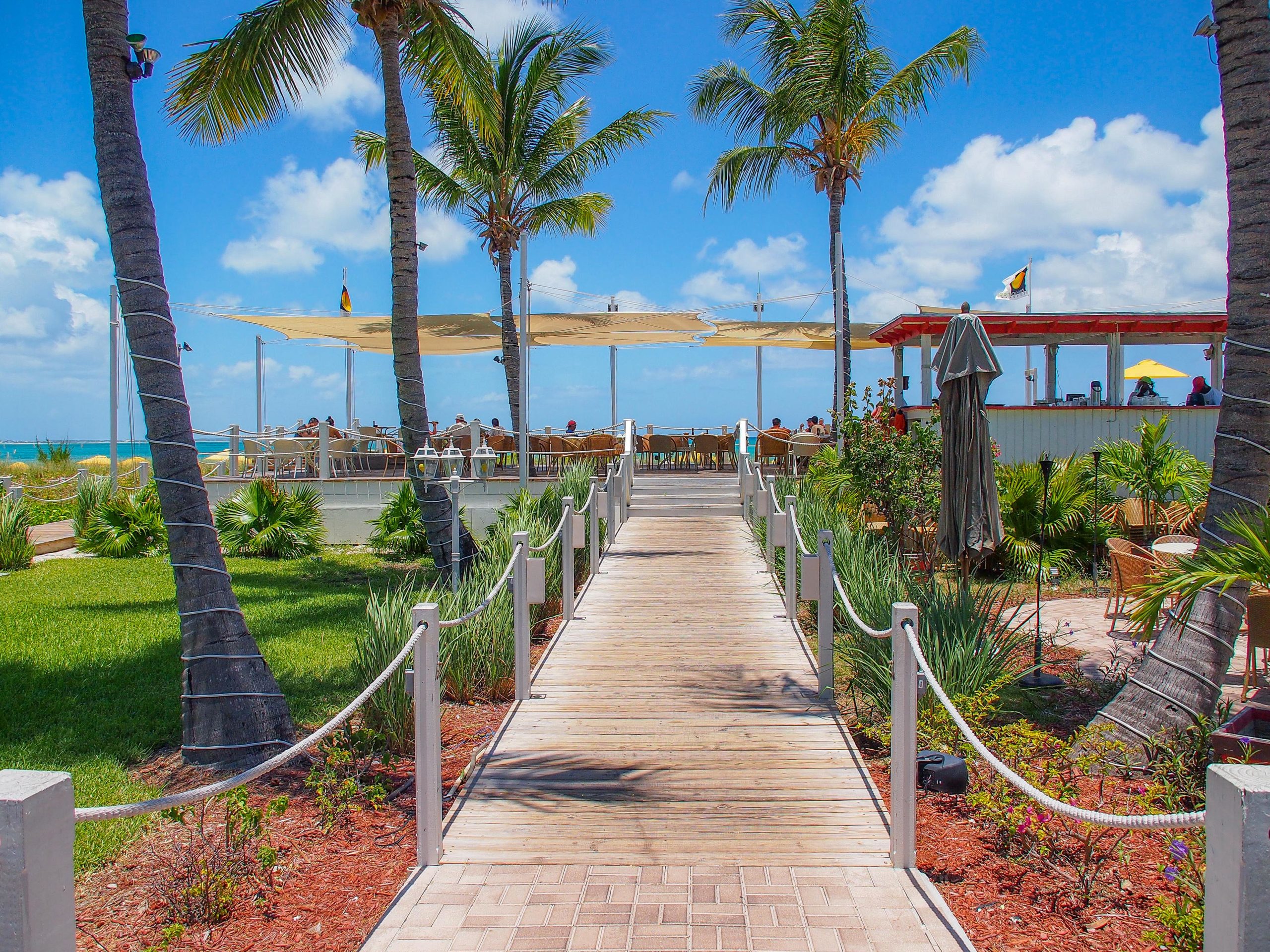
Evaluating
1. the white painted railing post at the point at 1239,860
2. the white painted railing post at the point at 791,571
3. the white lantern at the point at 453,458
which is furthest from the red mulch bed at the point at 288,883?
the white painted railing post at the point at 791,571

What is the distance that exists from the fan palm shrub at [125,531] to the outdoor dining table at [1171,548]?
13.7 metres

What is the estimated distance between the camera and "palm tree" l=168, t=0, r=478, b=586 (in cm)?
970

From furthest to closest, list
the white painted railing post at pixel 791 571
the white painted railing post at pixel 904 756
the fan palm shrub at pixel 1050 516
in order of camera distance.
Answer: the fan palm shrub at pixel 1050 516 → the white painted railing post at pixel 791 571 → the white painted railing post at pixel 904 756

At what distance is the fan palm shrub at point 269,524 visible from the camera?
46.4 ft

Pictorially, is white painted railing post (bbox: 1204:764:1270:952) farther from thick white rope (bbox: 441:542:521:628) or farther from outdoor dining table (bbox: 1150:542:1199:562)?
outdoor dining table (bbox: 1150:542:1199:562)

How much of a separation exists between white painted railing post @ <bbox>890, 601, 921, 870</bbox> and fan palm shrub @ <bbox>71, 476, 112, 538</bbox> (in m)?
14.7

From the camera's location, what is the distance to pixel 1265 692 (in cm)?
488

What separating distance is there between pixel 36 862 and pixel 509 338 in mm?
17772

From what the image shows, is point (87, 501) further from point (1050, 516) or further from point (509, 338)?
point (1050, 516)

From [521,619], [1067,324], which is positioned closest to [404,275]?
[521,619]

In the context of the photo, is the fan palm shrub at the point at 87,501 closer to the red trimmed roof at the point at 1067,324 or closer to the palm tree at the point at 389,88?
the palm tree at the point at 389,88

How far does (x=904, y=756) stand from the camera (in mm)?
4035

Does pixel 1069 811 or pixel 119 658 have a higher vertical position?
pixel 1069 811

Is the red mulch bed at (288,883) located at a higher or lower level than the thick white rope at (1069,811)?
lower
